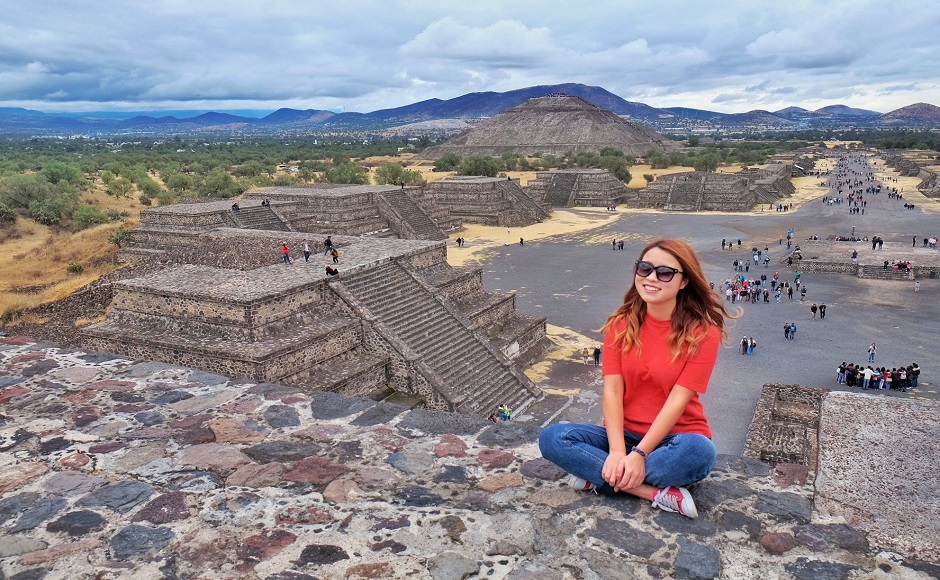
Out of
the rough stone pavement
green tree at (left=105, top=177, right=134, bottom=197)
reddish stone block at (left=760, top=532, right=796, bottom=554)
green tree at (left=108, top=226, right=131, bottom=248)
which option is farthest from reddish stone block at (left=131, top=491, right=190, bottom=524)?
green tree at (left=105, top=177, right=134, bottom=197)

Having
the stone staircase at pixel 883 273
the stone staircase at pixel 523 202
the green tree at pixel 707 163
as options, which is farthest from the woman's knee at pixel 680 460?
the green tree at pixel 707 163

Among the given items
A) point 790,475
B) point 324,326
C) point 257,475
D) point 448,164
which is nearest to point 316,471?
point 257,475

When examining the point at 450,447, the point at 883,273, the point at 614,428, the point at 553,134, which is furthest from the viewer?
the point at 553,134

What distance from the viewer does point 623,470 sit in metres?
2.76

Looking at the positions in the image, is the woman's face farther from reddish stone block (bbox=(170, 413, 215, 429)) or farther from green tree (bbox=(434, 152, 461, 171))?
green tree (bbox=(434, 152, 461, 171))

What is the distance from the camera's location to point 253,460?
3562mm

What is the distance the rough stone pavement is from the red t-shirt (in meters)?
0.39

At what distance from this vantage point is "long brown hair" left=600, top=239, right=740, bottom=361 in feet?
9.00

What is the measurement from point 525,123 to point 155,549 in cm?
9113

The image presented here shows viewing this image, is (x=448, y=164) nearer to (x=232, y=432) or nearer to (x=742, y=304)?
(x=742, y=304)

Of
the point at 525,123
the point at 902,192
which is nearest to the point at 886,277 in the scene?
the point at 902,192

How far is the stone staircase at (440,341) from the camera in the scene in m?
9.99

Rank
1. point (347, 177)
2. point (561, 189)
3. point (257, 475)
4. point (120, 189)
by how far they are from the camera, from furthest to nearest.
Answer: point (561, 189)
point (347, 177)
point (120, 189)
point (257, 475)

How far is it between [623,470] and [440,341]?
8175 millimetres
